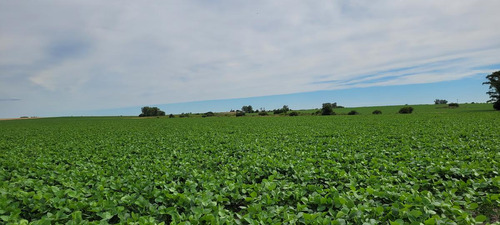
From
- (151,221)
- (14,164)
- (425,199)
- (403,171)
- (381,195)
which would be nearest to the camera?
(151,221)

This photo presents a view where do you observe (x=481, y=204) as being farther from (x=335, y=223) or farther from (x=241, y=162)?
(x=241, y=162)

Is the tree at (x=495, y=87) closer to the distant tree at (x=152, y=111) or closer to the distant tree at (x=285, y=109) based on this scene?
the distant tree at (x=285, y=109)

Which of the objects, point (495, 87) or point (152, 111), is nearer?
point (495, 87)

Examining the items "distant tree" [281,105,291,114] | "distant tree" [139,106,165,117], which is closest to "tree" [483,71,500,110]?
"distant tree" [281,105,291,114]

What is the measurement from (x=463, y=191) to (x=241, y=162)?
5774mm

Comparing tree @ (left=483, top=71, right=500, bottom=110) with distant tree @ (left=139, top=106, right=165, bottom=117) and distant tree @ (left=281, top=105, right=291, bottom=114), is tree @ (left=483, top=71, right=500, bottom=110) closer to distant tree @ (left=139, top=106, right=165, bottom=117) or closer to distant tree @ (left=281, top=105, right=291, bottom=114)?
distant tree @ (left=281, top=105, right=291, bottom=114)

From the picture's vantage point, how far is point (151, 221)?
347cm

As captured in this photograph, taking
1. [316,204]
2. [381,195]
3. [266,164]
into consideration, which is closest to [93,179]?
[266,164]

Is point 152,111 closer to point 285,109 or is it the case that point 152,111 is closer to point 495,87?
point 285,109

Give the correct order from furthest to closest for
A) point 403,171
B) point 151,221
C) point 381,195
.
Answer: point 403,171
point 381,195
point 151,221

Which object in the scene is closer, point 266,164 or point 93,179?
point 93,179

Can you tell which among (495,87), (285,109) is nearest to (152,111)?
(285,109)

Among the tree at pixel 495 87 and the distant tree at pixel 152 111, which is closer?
the tree at pixel 495 87

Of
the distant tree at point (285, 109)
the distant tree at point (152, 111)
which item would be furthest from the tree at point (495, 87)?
the distant tree at point (152, 111)
